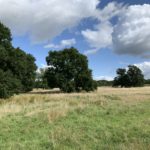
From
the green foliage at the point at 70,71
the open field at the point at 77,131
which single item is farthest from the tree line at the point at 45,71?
the open field at the point at 77,131

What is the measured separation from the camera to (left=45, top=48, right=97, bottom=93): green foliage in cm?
6181

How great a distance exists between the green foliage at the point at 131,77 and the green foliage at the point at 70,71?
49.6 metres

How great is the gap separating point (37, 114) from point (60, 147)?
7.37 metres

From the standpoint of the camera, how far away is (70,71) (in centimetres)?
6231

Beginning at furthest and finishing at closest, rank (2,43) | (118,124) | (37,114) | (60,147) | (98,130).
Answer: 1. (2,43)
2. (37,114)
3. (118,124)
4. (98,130)
5. (60,147)

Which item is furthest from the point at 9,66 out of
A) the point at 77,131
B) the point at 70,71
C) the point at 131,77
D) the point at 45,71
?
the point at 131,77

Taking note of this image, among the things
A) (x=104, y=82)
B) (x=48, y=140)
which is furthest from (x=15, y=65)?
(x=104, y=82)

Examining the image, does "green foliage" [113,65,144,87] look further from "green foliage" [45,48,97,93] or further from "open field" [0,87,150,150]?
"open field" [0,87,150,150]

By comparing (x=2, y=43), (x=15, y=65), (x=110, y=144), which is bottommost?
(x=110, y=144)

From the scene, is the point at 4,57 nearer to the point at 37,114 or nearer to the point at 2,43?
the point at 2,43

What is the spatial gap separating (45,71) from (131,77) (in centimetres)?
5104

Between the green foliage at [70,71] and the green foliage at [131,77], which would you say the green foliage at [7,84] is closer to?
the green foliage at [70,71]

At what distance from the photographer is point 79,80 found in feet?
204

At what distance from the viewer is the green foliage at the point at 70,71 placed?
61.8 metres
